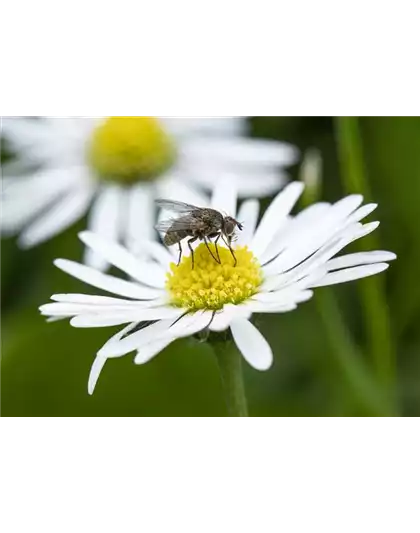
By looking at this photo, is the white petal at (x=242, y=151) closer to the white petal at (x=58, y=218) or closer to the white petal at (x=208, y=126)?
the white petal at (x=208, y=126)

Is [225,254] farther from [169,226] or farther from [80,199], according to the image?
[80,199]

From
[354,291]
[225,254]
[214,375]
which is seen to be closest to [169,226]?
[225,254]

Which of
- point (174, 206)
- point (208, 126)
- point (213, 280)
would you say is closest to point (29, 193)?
point (208, 126)

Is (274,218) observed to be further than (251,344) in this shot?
Yes

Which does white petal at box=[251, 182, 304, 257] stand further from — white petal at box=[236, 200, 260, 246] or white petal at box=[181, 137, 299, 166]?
white petal at box=[181, 137, 299, 166]

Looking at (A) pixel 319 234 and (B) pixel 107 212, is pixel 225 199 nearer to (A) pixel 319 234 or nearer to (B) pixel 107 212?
(A) pixel 319 234

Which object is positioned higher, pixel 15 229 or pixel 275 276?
pixel 15 229
